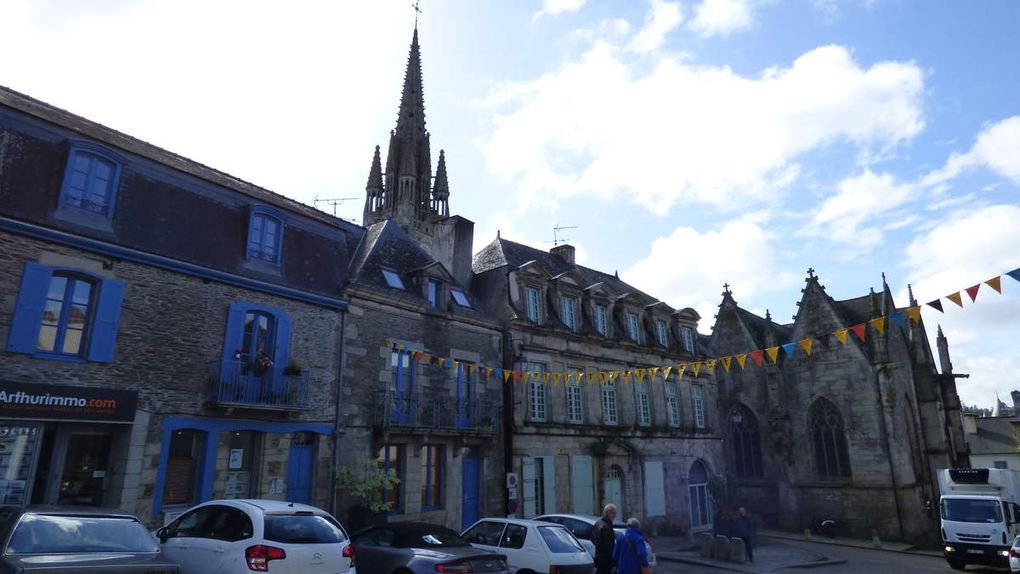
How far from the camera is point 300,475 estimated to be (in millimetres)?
13562

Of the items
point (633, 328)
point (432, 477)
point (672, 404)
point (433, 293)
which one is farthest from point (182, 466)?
point (672, 404)

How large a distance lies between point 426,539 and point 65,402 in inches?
259

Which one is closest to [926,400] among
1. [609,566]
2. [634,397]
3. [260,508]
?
[634,397]

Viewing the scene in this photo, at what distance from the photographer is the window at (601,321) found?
74.6 ft

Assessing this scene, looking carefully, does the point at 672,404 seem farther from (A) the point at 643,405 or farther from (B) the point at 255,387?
(B) the point at 255,387

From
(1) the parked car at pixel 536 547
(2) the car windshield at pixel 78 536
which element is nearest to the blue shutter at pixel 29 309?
(2) the car windshield at pixel 78 536

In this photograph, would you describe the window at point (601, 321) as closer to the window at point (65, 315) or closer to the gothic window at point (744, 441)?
the gothic window at point (744, 441)

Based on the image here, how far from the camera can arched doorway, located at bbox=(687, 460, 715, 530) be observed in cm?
2456

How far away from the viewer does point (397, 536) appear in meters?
9.05

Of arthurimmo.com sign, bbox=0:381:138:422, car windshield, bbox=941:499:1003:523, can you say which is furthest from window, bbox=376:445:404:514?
car windshield, bbox=941:499:1003:523

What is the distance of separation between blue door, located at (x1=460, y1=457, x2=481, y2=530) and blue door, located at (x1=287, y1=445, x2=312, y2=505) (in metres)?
4.72

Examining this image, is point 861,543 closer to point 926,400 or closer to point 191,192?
point 926,400

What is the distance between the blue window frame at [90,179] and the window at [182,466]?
14.7ft

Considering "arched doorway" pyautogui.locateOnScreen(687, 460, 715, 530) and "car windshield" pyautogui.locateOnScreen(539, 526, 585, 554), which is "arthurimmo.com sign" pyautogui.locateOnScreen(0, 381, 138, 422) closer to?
"car windshield" pyautogui.locateOnScreen(539, 526, 585, 554)
